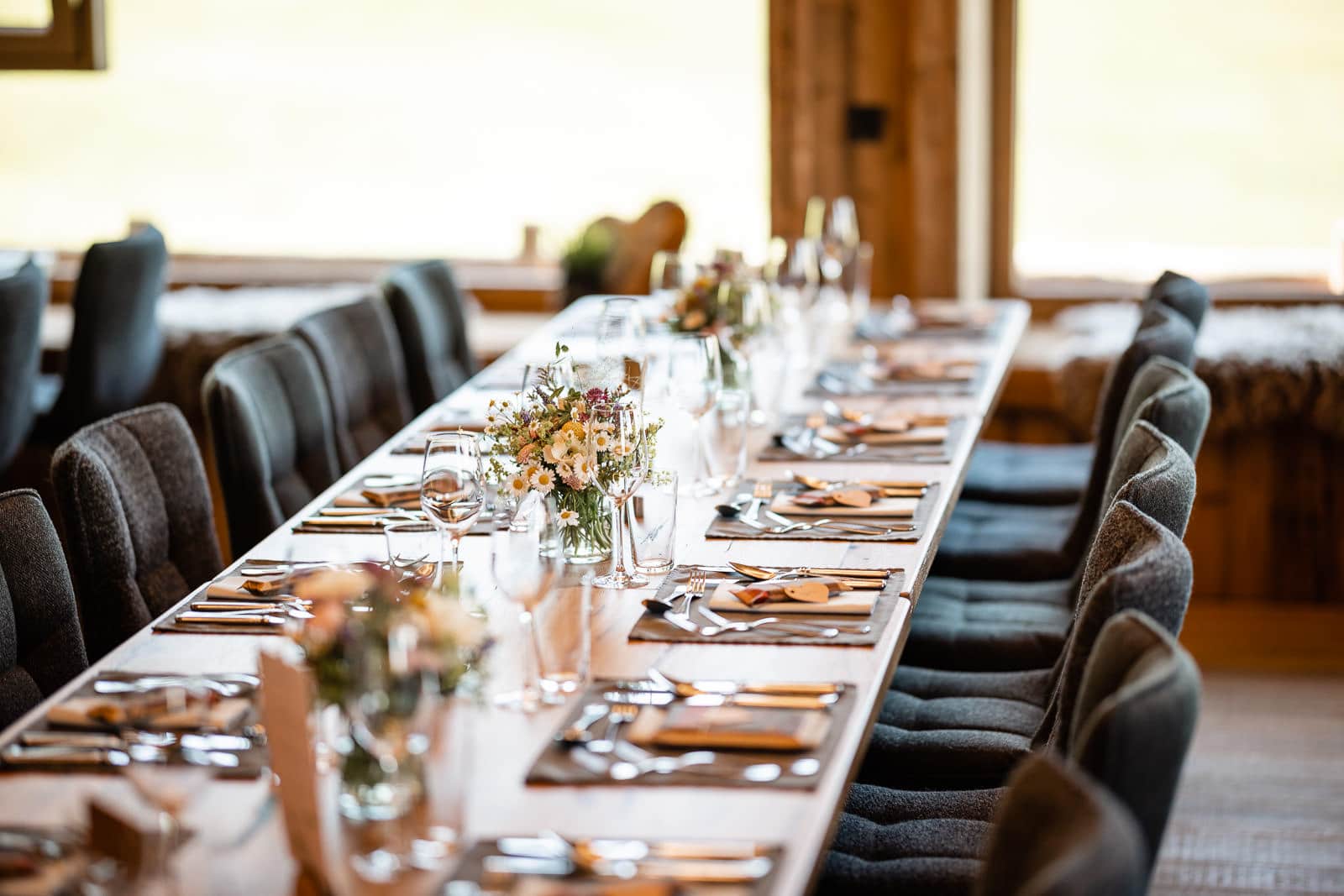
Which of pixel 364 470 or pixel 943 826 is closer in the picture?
pixel 943 826

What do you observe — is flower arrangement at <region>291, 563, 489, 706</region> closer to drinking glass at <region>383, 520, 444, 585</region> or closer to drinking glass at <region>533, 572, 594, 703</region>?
drinking glass at <region>533, 572, 594, 703</region>

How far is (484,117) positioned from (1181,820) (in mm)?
3612

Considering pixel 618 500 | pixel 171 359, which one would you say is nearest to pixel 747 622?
pixel 618 500

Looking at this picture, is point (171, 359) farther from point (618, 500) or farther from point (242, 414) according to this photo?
point (618, 500)

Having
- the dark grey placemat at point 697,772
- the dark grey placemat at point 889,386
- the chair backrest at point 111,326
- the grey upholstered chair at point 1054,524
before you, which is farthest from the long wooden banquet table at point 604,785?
the chair backrest at point 111,326

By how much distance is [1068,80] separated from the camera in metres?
5.34

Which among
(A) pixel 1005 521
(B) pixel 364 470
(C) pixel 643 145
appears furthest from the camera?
(C) pixel 643 145

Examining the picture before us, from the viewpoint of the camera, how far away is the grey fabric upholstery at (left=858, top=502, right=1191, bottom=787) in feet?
5.59

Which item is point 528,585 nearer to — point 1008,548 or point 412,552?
point 412,552

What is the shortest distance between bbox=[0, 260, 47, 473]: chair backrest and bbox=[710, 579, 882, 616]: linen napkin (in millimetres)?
2327

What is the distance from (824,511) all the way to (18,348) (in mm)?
2240

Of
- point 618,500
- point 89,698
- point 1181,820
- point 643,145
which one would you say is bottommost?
point 1181,820

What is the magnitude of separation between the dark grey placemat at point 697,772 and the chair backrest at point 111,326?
298cm

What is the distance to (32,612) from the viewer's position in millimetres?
2082
